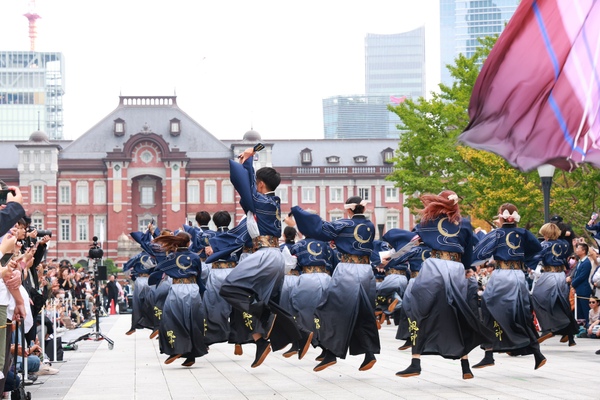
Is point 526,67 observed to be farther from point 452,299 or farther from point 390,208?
point 390,208

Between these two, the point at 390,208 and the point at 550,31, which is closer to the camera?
the point at 550,31

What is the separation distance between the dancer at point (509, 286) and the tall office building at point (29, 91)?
171579mm

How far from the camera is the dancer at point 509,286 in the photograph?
548 inches

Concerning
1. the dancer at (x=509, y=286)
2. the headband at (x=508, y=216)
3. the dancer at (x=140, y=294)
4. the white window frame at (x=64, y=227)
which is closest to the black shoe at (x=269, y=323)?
the dancer at (x=509, y=286)

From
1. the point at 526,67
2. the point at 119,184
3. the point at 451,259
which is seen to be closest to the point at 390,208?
the point at 119,184

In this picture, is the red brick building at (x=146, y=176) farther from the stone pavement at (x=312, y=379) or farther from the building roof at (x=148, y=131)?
the stone pavement at (x=312, y=379)

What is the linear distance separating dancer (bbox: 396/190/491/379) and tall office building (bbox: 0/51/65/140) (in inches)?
6815

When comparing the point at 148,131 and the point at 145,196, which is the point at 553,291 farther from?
the point at 145,196

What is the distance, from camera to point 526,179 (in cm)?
3575

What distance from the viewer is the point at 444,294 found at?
40.3ft

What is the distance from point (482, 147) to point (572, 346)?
540 inches

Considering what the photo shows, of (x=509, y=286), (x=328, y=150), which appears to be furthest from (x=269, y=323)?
(x=328, y=150)

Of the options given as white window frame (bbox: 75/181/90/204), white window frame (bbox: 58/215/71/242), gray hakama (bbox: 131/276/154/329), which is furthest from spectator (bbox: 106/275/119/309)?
white window frame (bbox: 58/215/71/242)

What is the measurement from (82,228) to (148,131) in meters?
10.0
